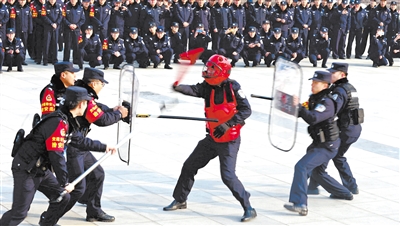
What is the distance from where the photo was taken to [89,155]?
916 cm

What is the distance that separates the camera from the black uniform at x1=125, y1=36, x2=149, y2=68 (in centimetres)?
2203

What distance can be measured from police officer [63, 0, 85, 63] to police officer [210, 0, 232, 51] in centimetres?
421

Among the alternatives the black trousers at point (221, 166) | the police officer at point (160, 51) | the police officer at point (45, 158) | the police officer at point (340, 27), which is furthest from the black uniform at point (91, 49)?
the police officer at point (45, 158)

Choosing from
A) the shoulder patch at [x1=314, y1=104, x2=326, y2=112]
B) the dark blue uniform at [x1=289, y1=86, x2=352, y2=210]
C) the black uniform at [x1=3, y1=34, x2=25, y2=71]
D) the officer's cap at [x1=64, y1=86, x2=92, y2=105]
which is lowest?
the black uniform at [x1=3, y1=34, x2=25, y2=71]

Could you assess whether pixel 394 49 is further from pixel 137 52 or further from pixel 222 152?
pixel 222 152

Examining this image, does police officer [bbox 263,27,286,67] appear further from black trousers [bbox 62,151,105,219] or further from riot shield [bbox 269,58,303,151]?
black trousers [bbox 62,151,105,219]

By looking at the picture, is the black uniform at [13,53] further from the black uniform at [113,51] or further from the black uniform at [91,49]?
the black uniform at [113,51]

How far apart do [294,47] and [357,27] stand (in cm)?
377

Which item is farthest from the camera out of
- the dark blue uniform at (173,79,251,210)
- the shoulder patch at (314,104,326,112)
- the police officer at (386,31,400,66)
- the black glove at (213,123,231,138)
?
the police officer at (386,31,400,66)

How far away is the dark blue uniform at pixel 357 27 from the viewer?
26.6 meters

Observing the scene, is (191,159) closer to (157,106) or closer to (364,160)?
(364,160)

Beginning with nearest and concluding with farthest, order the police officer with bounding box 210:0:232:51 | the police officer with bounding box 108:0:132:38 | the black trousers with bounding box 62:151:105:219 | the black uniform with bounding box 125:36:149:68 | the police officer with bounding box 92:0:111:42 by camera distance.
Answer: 1. the black trousers with bounding box 62:151:105:219
2. the black uniform with bounding box 125:36:149:68
3. the police officer with bounding box 92:0:111:42
4. the police officer with bounding box 108:0:132:38
5. the police officer with bounding box 210:0:232:51

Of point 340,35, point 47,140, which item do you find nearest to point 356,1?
point 340,35

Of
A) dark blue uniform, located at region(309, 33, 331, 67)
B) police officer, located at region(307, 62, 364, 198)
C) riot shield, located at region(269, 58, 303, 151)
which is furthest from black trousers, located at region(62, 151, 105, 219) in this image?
dark blue uniform, located at region(309, 33, 331, 67)
